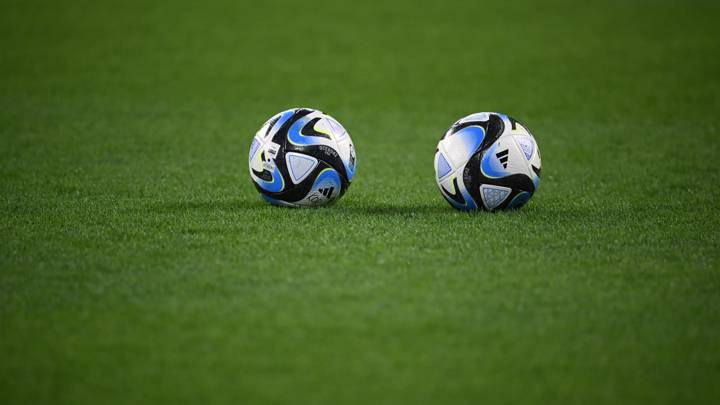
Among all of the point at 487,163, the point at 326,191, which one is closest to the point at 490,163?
the point at 487,163

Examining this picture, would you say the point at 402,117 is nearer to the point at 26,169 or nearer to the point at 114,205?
the point at 26,169

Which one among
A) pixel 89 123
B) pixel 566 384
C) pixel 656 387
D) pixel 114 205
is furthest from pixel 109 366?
pixel 89 123

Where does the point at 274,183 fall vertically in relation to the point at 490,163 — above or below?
below

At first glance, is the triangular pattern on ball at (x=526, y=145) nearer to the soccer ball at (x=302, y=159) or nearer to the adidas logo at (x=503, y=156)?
the adidas logo at (x=503, y=156)

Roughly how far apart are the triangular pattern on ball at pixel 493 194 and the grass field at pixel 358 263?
17cm

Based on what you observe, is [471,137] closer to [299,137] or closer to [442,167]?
[442,167]

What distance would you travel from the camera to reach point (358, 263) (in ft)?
23.4

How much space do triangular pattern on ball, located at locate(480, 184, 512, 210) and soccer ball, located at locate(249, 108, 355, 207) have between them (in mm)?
1315

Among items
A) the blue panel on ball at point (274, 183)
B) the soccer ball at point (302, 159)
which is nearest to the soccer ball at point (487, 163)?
the soccer ball at point (302, 159)

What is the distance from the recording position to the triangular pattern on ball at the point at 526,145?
8625mm

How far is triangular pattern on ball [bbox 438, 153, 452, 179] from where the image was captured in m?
8.66

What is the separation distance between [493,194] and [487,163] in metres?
0.34

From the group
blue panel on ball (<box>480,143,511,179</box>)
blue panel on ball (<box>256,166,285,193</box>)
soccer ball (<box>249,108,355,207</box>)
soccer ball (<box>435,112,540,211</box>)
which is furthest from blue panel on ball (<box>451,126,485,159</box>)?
blue panel on ball (<box>256,166,285,193</box>)

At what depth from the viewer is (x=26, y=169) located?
1171 centimetres
